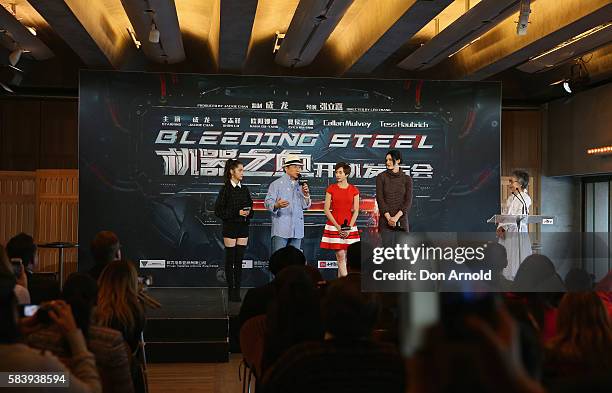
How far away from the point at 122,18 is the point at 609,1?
543cm

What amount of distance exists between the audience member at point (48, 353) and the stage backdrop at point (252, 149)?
8.03 metres

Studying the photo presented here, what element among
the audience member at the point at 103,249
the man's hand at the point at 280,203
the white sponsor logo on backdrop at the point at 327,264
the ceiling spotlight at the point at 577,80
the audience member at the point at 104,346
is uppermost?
the ceiling spotlight at the point at 577,80

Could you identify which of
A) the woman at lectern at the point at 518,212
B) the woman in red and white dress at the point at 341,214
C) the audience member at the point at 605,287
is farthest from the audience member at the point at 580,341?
the woman at lectern at the point at 518,212

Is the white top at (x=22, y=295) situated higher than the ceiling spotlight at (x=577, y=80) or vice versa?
the ceiling spotlight at (x=577, y=80)

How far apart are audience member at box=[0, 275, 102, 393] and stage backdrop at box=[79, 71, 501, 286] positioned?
803cm

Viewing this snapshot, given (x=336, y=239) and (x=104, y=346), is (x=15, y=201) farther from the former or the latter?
(x=104, y=346)

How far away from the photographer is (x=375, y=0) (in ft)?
28.8

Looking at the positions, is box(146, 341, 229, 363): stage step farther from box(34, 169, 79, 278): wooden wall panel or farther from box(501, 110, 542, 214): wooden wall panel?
box(501, 110, 542, 214): wooden wall panel

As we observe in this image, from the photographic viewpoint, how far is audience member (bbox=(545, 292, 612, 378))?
263cm

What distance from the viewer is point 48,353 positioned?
7.13 ft

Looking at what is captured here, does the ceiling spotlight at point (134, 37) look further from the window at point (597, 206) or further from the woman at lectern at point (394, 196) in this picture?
the window at point (597, 206)

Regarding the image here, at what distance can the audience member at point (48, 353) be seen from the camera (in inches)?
82.1

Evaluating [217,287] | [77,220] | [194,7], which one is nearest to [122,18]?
[194,7]

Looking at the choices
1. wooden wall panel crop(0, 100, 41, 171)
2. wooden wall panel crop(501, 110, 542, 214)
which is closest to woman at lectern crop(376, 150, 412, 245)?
wooden wall panel crop(501, 110, 542, 214)
